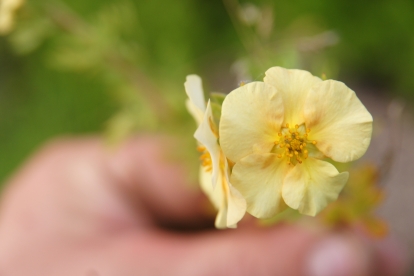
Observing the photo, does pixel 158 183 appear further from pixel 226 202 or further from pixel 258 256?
pixel 226 202

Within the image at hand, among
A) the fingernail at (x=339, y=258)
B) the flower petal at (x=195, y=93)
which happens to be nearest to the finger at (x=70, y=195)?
the fingernail at (x=339, y=258)

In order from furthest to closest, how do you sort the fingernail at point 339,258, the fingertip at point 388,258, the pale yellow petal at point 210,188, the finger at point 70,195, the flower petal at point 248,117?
1. the finger at point 70,195
2. the fingertip at point 388,258
3. the fingernail at point 339,258
4. the pale yellow petal at point 210,188
5. the flower petal at point 248,117

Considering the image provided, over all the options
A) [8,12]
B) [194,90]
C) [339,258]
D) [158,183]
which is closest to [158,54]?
[158,183]

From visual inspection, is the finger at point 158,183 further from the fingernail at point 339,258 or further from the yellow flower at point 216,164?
the yellow flower at point 216,164

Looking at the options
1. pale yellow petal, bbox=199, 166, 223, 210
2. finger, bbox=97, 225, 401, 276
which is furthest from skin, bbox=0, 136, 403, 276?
pale yellow petal, bbox=199, 166, 223, 210

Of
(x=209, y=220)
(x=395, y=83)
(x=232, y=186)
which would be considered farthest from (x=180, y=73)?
(x=232, y=186)

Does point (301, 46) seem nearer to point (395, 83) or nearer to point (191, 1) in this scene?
point (395, 83)

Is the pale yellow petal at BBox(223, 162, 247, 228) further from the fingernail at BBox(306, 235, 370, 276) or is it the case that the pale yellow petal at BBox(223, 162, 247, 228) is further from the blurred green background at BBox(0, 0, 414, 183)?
the fingernail at BBox(306, 235, 370, 276)
